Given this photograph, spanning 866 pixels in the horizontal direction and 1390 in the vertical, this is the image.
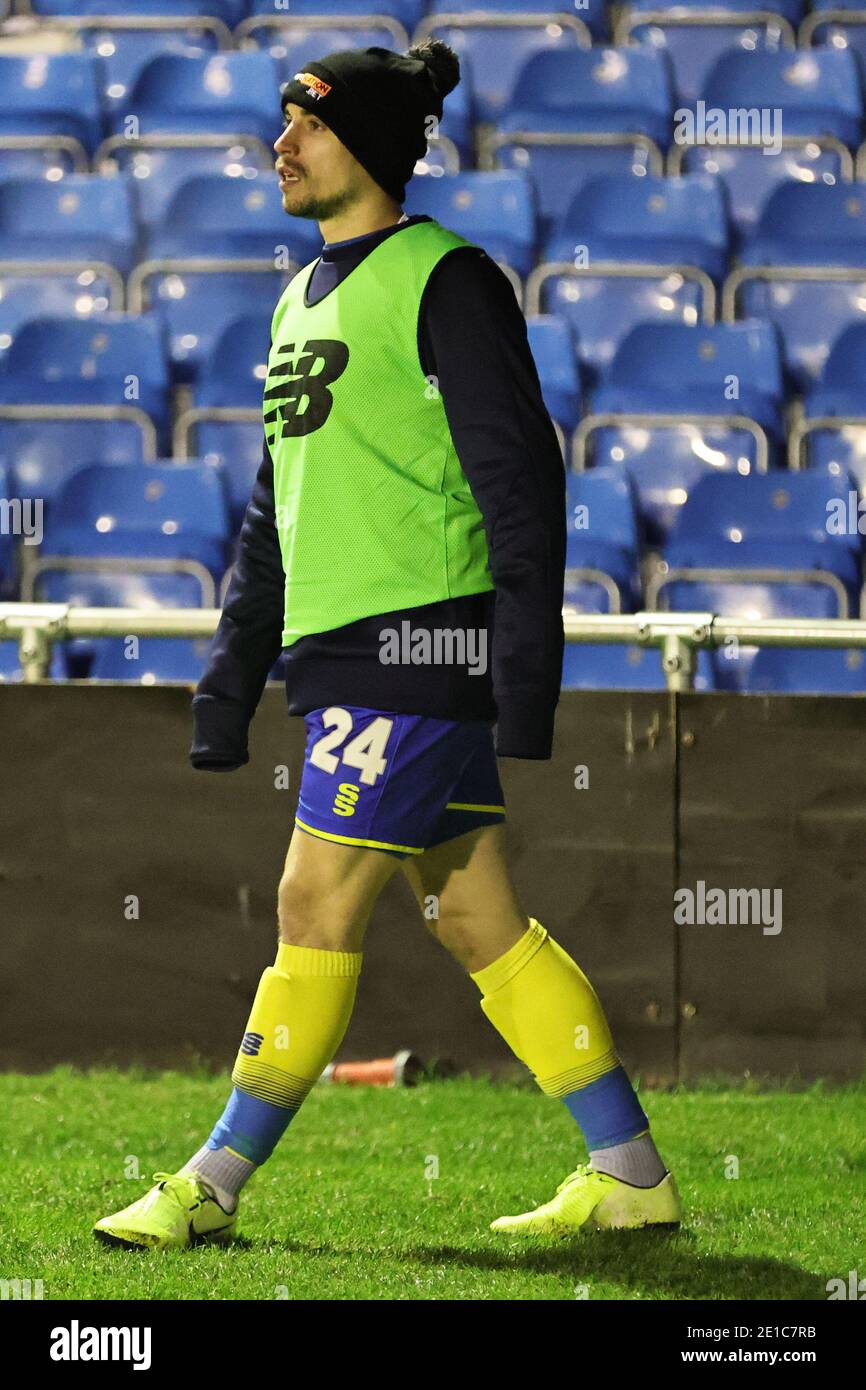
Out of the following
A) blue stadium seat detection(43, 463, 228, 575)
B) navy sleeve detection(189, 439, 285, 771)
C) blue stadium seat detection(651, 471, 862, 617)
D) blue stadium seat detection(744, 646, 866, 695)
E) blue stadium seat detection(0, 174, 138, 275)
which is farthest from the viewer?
blue stadium seat detection(0, 174, 138, 275)

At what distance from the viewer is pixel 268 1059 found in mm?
3213

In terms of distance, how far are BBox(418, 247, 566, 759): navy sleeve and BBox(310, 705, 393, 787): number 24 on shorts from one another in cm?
19

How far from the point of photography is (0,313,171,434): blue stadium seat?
6.56 m

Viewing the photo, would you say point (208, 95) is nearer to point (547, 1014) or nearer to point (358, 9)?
point (358, 9)

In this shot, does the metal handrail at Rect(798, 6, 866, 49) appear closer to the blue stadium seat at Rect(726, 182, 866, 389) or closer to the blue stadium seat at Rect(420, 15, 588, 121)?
the blue stadium seat at Rect(420, 15, 588, 121)

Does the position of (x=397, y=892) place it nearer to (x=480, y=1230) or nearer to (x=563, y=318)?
(x=480, y=1230)

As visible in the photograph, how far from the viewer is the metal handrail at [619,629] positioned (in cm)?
453

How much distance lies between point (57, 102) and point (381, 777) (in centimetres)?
571

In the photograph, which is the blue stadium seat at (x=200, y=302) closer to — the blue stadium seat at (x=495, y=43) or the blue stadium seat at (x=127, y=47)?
the blue stadium seat at (x=127, y=47)

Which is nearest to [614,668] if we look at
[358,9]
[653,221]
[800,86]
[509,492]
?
[653,221]

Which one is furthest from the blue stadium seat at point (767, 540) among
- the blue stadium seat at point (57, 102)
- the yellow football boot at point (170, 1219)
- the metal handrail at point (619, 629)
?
the blue stadium seat at point (57, 102)

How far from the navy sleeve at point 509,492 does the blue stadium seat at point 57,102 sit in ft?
17.6

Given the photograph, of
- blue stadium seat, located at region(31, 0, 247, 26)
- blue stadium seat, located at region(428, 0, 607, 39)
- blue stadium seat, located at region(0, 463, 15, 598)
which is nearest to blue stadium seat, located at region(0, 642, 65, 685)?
blue stadium seat, located at region(0, 463, 15, 598)

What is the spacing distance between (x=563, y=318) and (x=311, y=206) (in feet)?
11.6
